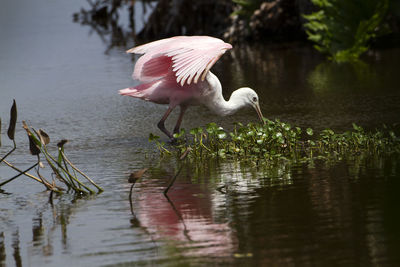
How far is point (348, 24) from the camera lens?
637 inches

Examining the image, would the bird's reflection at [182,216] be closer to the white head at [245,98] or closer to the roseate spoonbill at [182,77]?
the roseate spoonbill at [182,77]

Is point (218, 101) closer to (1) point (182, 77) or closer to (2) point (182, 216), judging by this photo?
(1) point (182, 77)

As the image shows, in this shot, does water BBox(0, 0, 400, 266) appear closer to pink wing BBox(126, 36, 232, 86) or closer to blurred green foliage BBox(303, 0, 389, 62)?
pink wing BBox(126, 36, 232, 86)

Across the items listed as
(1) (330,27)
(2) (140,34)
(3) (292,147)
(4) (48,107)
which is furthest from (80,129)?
(2) (140,34)

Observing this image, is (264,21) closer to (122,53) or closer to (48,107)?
(122,53)

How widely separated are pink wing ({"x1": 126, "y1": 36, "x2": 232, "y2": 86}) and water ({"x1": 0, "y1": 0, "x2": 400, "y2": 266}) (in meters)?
0.81

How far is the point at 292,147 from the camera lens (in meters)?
9.30

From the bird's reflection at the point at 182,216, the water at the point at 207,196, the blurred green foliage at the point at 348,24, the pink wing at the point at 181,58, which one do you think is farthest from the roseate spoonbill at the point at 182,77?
the blurred green foliage at the point at 348,24

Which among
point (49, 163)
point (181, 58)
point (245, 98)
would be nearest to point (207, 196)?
point (49, 163)

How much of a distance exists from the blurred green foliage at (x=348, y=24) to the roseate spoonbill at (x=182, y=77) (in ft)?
19.4

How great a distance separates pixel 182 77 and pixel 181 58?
0.20 metres

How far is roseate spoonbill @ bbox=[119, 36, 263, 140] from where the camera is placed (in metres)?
9.71

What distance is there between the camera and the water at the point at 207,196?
602 centimetres

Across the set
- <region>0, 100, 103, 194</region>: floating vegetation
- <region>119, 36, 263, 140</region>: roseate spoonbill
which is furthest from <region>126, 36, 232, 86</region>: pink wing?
<region>0, 100, 103, 194</region>: floating vegetation
